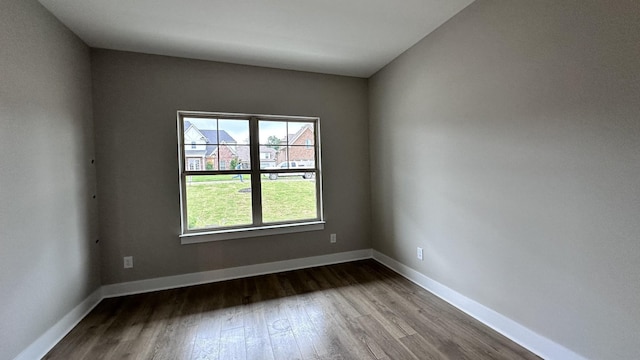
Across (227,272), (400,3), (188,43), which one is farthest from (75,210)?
(400,3)

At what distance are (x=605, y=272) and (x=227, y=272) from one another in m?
3.18

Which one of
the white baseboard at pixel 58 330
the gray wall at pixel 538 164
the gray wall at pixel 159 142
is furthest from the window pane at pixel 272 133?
the white baseboard at pixel 58 330

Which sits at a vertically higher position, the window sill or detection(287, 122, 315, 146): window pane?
detection(287, 122, 315, 146): window pane

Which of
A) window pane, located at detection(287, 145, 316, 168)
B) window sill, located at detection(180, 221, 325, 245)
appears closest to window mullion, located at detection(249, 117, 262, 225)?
window sill, located at detection(180, 221, 325, 245)

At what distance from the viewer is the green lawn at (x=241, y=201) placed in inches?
118

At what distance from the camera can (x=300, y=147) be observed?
3.45m

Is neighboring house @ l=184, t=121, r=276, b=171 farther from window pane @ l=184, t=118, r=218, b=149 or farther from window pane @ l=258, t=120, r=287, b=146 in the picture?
window pane @ l=258, t=120, r=287, b=146

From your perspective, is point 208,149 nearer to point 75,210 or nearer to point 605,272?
point 75,210

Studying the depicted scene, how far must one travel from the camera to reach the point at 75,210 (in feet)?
7.50

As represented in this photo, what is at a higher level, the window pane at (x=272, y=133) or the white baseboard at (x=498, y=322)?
the window pane at (x=272, y=133)

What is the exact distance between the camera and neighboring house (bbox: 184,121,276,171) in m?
2.97

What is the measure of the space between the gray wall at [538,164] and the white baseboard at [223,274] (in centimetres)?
118

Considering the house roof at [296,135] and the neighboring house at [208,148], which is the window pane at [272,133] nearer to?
the house roof at [296,135]

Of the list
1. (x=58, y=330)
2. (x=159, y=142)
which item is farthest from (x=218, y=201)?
(x=58, y=330)
